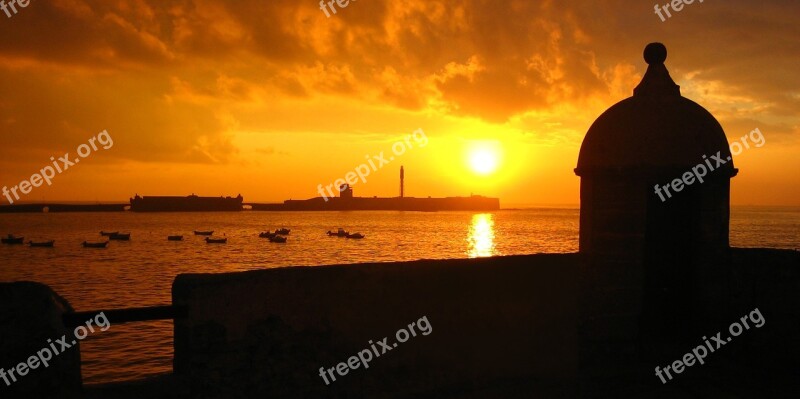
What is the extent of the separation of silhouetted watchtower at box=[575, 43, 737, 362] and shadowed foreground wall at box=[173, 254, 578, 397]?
1.72ft

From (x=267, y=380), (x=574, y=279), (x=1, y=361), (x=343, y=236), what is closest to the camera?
(x=1, y=361)

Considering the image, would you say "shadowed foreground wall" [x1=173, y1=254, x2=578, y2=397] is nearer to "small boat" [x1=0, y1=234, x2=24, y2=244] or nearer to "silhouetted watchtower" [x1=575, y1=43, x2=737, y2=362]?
"silhouetted watchtower" [x1=575, y1=43, x2=737, y2=362]

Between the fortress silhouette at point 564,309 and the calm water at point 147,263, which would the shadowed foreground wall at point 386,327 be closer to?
the fortress silhouette at point 564,309

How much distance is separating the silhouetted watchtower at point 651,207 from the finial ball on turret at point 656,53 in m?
0.24

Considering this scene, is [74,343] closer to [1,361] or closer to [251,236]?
[1,361]

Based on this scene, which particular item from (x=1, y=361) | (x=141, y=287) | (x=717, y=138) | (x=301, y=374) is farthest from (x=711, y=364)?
(x=141, y=287)

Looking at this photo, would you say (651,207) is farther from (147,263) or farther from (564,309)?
(147,263)

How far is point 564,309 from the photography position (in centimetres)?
579

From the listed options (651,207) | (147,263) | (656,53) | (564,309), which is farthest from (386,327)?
(147,263)

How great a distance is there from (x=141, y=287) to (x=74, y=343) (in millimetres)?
35259

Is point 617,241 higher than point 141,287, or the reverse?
point 617,241

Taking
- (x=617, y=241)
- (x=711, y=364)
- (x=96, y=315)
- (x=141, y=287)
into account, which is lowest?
(x=141, y=287)

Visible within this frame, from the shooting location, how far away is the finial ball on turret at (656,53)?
645 cm

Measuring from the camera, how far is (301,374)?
14.5ft
